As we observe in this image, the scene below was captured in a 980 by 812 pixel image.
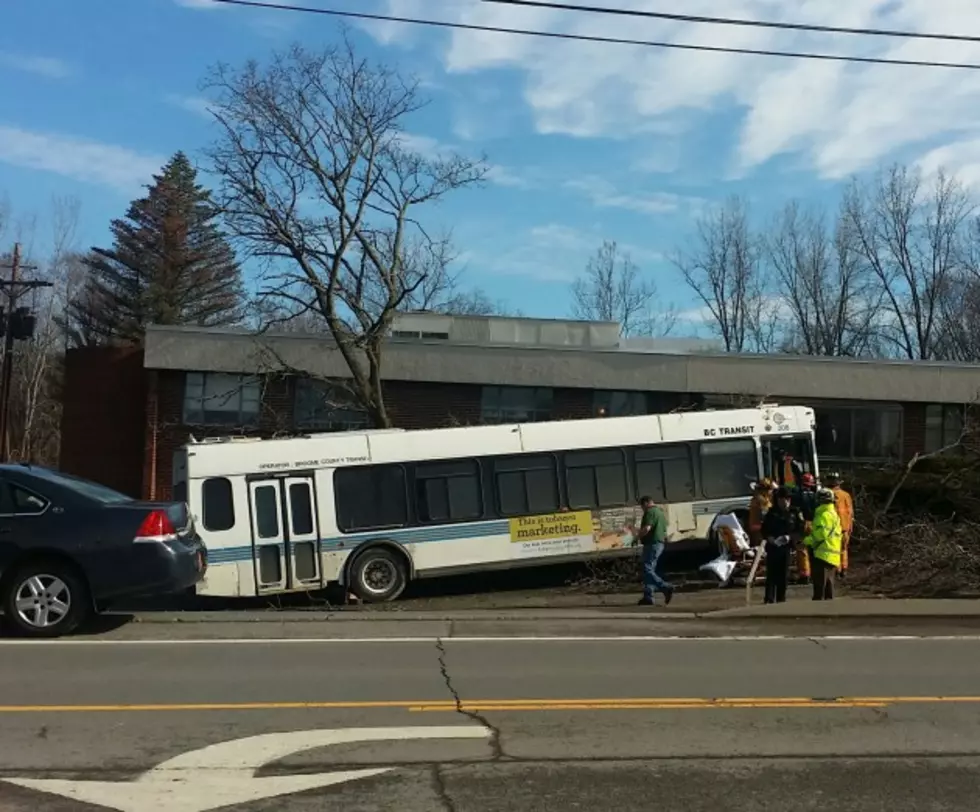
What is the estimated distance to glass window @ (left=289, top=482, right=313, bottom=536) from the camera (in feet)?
53.2

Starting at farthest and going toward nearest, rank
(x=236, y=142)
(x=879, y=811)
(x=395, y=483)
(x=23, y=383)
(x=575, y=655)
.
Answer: (x=23, y=383)
(x=236, y=142)
(x=395, y=483)
(x=575, y=655)
(x=879, y=811)

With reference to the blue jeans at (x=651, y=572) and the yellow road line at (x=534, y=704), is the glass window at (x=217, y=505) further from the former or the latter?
the yellow road line at (x=534, y=704)

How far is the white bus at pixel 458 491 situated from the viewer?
16.0 meters

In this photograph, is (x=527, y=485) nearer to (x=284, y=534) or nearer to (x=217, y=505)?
(x=284, y=534)

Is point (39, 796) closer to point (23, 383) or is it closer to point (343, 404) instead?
point (343, 404)

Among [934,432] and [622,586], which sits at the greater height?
[934,432]

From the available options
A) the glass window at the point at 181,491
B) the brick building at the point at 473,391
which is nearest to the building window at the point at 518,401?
the brick building at the point at 473,391

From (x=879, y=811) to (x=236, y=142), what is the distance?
74.0ft

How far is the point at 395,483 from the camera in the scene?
16.6 meters

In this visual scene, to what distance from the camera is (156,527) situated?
34.7 ft

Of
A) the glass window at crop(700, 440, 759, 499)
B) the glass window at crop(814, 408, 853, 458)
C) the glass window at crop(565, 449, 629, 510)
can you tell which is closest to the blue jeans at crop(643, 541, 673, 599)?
the glass window at crop(565, 449, 629, 510)

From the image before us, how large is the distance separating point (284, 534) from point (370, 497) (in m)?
1.44

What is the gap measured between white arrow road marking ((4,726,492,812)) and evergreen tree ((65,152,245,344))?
5243 centimetres

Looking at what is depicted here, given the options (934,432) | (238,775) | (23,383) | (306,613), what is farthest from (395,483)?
(23,383)
